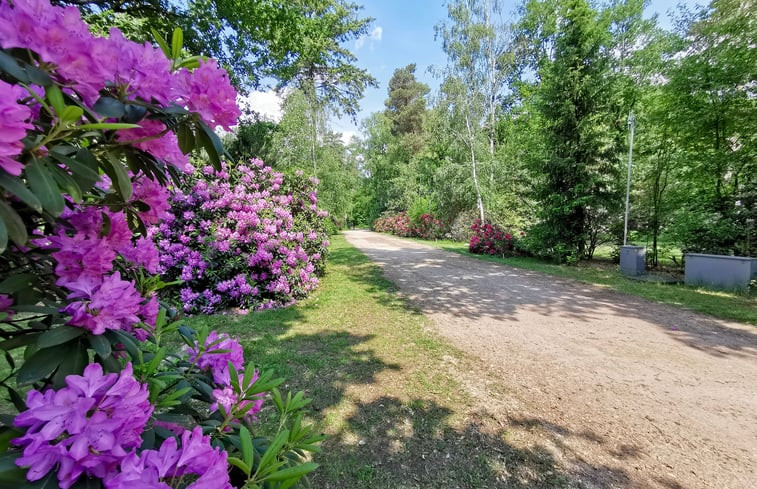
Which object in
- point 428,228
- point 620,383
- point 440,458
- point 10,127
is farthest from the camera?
point 428,228

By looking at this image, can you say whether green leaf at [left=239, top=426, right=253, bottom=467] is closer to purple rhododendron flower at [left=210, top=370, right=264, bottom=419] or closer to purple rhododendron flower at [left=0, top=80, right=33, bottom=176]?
purple rhododendron flower at [left=210, top=370, right=264, bottom=419]

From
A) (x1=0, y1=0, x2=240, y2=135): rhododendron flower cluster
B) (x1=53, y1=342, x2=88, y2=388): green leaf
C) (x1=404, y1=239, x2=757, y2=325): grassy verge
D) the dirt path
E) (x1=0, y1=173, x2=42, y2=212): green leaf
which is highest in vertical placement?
(x1=0, y1=0, x2=240, y2=135): rhododendron flower cluster

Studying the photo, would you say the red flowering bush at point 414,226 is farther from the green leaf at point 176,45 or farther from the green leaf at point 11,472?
the green leaf at point 11,472

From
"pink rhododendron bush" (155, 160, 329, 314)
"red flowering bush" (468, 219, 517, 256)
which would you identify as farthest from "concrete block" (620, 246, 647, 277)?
"pink rhododendron bush" (155, 160, 329, 314)

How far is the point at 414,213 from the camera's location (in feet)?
70.8

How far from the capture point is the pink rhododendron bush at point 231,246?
16.1ft

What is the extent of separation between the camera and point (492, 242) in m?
11.7

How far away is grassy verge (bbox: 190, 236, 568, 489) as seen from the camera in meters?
1.88

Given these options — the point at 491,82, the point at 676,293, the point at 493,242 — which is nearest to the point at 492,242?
the point at 493,242

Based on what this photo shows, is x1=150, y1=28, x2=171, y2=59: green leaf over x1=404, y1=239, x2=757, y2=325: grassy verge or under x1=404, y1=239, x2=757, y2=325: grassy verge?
over

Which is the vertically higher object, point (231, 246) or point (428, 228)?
point (428, 228)

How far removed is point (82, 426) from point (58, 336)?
0.57 feet

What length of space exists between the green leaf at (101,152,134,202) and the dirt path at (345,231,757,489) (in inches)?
101

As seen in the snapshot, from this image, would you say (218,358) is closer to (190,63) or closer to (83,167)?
(83,167)
